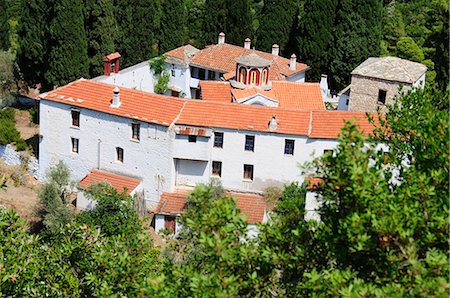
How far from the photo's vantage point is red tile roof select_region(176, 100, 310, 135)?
109 feet

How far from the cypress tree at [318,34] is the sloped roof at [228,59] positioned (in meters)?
1.55

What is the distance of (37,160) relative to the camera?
3706cm

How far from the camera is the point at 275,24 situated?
4928 centimetres

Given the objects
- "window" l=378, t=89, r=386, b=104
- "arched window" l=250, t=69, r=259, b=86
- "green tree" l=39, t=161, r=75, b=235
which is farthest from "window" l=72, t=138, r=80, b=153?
"window" l=378, t=89, r=386, b=104

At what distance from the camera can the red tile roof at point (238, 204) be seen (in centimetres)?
3218

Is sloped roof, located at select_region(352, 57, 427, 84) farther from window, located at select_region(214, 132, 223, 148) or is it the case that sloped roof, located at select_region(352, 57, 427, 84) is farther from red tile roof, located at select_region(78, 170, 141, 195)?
red tile roof, located at select_region(78, 170, 141, 195)

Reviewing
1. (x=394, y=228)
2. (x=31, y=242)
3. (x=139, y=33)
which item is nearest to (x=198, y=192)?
(x=394, y=228)

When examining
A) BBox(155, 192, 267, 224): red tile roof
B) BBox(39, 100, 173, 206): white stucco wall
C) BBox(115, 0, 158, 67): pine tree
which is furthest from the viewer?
BBox(115, 0, 158, 67): pine tree

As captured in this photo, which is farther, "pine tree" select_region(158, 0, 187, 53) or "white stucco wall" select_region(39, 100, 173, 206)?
"pine tree" select_region(158, 0, 187, 53)

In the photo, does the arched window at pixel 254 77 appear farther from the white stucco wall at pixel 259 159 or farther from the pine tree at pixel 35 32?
the pine tree at pixel 35 32

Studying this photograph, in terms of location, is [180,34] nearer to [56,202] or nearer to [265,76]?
[265,76]

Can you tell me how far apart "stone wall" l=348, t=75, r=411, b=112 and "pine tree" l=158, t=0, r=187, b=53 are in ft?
47.5

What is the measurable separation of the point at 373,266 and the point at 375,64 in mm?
27623

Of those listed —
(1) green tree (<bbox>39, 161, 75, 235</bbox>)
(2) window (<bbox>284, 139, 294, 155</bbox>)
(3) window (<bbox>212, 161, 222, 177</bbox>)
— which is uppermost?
(2) window (<bbox>284, 139, 294, 155</bbox>)
